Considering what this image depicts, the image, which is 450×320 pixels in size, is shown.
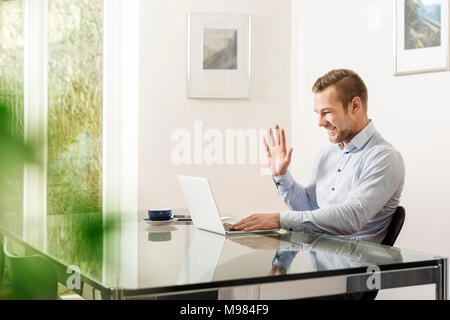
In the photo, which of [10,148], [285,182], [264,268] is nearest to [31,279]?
[10,148]

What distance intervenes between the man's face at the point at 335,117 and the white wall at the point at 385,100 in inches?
31.8

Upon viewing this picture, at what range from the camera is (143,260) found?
1.45 meters

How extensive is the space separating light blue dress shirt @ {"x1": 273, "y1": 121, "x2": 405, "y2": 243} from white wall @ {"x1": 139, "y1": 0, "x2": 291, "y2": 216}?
4.90ft

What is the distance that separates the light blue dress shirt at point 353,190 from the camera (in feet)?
6.83

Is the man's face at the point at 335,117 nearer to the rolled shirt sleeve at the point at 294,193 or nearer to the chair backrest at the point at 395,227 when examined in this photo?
the rolled shirt sleeve at the point at 294,193

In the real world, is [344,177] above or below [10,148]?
Answer: below

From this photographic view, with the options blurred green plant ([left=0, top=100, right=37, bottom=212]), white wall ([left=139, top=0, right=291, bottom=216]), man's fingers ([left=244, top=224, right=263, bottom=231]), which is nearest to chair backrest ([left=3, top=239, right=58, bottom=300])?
blurred green plant ([left=0, top=100, right=37, bottom=212])

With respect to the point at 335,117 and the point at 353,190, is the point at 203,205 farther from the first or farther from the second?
the point at 335,117

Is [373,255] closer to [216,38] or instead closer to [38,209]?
[38,209]

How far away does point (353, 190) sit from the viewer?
2.20 meters

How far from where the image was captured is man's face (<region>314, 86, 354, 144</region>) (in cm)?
→ 242

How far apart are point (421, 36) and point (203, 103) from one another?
156cm
